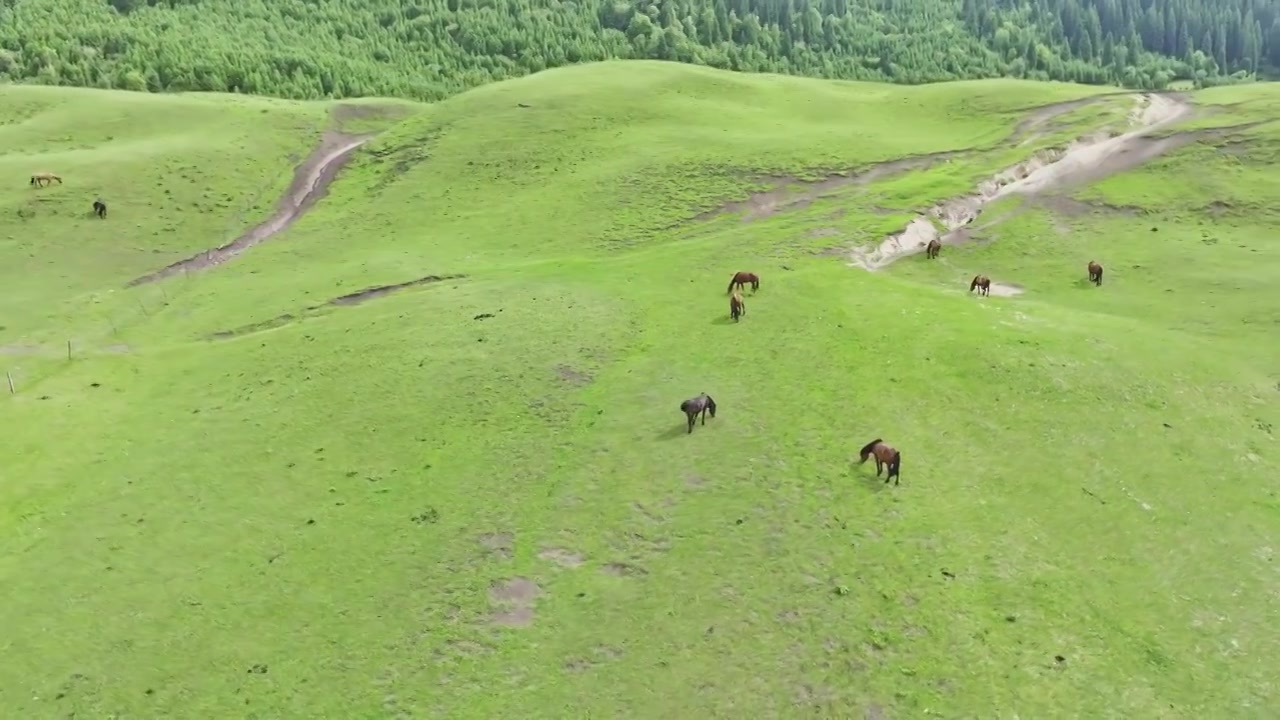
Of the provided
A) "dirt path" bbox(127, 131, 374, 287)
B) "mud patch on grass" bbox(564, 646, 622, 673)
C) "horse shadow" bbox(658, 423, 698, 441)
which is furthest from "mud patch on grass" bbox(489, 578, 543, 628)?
"dirt path" bbox(127, 131, 374, 287)

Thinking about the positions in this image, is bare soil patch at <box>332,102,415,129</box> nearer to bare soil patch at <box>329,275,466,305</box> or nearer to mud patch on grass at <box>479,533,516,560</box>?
bare soil patch at <box>329,275,466,305</box>

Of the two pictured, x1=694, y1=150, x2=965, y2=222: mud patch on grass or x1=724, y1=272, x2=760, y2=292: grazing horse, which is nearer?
x1=724, y1=272, x2=760, y2=292: grazing horse

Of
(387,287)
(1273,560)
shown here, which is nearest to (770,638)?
(1273,560)

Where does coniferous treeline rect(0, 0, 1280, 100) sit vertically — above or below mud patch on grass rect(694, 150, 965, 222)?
above

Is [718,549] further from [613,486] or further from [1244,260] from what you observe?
[1244,260]

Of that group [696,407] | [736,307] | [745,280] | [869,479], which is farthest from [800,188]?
[869,479]

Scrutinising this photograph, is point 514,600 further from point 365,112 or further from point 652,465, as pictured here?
point 365,112

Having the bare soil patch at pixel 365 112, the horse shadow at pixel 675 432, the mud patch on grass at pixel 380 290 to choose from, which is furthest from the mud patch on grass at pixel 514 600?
the bare soil patch at pixel 365 112

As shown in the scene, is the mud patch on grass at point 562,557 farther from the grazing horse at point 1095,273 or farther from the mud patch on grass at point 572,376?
the grazing horse at point 1095,273
